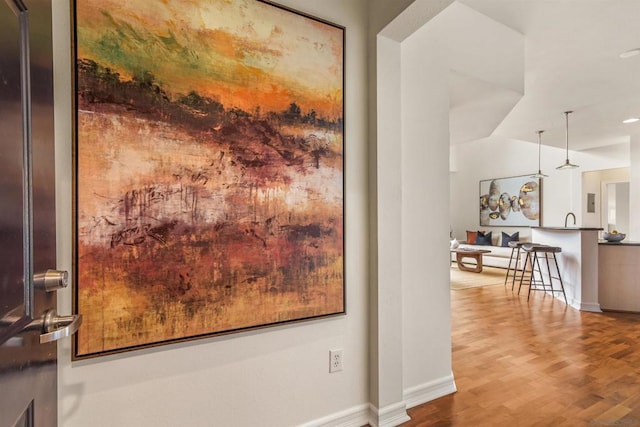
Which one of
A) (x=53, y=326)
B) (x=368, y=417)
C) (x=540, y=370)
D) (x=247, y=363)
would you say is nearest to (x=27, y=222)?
(x=53, y=326)

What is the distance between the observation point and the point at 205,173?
56.3 inches

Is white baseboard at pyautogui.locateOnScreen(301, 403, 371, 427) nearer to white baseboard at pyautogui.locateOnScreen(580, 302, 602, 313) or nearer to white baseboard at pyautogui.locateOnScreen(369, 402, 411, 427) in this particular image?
white baseboard at pyautogui.locateOnScreen(369, 402, 411, 427)

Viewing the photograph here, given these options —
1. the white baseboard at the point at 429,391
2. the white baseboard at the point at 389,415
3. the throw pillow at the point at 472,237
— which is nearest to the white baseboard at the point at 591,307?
the white baseboard at the point at 429,391

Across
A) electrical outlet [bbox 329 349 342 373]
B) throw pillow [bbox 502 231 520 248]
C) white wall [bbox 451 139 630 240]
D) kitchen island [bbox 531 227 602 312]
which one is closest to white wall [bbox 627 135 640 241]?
white wall [bbox 451 139 630 240]

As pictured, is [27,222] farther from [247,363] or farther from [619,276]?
[619,276]

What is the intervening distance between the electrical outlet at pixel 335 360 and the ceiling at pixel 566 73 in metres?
2.34

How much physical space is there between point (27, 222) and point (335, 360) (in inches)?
60.1

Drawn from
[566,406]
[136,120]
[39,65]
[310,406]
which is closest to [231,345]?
[310,406]

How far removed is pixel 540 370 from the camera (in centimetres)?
251

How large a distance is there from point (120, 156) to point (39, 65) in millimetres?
582

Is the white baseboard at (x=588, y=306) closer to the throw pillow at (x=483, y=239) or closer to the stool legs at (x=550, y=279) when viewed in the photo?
the stool legs at (x=550, y=279)

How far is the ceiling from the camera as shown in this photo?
2383 millimetres

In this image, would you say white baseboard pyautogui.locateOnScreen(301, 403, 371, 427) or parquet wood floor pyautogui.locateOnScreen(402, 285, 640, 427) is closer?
white baseboard pyautogui.locateOnScreen(301, 403, 371, 427)

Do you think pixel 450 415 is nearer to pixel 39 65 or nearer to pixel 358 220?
pixel 358 220
